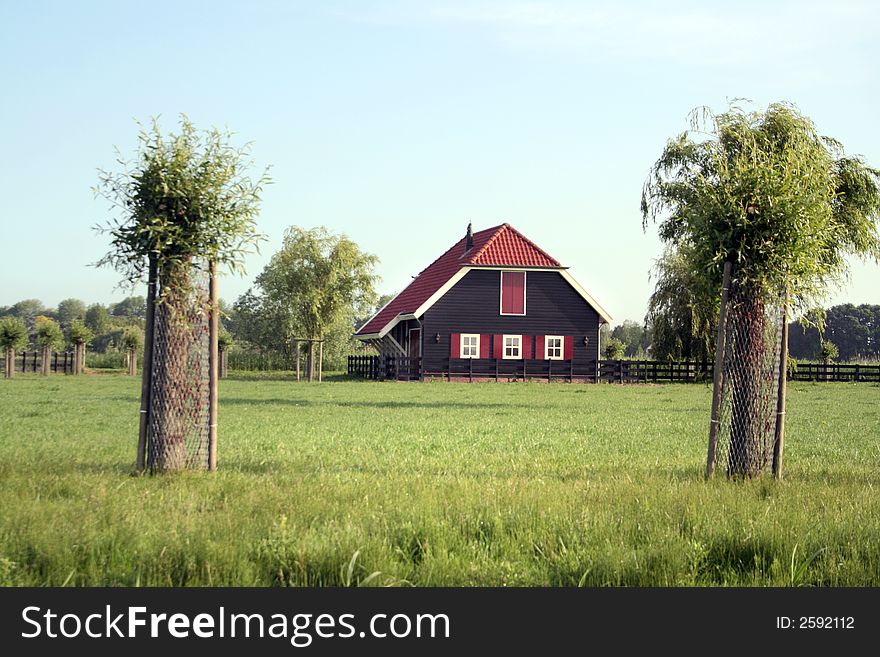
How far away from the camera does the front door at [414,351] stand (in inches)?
1978

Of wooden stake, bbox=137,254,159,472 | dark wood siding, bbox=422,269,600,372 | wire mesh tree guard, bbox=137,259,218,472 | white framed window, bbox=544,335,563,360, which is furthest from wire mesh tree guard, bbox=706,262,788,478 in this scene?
white framed window, bbox=544,335,563,360

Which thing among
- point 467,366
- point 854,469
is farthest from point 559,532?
point 467,366

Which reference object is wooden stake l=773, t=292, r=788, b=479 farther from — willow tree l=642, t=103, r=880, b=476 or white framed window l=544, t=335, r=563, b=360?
white framed window l=544, t=335, r=563, b=360

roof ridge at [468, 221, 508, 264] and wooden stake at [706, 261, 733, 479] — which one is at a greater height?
roof ridge at [468, 221, 508, 264]

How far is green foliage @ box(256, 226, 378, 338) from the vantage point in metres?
64.9

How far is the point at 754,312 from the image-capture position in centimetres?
1142

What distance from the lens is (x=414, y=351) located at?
53438 mm

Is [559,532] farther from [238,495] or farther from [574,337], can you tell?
[574,337]

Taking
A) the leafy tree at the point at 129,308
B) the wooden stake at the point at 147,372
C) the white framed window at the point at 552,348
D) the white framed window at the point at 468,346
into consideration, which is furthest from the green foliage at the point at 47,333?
the leafy tree at the point at 129,308

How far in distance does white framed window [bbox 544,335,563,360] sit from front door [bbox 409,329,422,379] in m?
6.95

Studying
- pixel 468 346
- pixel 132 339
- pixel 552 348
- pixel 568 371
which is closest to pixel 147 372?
pixel 468 346

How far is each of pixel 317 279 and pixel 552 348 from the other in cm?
1982
